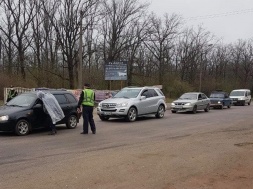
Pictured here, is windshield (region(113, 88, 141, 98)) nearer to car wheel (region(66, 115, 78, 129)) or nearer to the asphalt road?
car wheel (region(66, 115, 78, 129))

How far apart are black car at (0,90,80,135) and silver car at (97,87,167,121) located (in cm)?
356

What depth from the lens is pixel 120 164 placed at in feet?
25.1

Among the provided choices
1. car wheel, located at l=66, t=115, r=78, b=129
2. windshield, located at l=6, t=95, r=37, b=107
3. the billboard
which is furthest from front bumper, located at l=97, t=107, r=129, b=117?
the billboard

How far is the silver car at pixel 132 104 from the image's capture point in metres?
17.4

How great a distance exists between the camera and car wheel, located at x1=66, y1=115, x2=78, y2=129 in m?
14.2

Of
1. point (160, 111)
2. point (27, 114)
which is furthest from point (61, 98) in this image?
point (160, 111)

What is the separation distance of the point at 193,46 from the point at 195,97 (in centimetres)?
4500

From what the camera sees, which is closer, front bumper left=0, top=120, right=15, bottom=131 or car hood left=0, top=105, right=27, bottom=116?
front bumper left=0, top=120, right=15, bottom=131

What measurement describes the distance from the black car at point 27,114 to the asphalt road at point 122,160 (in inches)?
13.9

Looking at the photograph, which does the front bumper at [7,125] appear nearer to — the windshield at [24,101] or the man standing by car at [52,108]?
the windshield at [24,101]

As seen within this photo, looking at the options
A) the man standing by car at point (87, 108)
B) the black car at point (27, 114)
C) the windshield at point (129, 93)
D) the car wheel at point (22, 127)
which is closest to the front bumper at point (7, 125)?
the black car at point (27, 114)

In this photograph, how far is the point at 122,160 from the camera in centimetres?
807

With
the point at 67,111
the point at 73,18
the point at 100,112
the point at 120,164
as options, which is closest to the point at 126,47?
the point at 73,18

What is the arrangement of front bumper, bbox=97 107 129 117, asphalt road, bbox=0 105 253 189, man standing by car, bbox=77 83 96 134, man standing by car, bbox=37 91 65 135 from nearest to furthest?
asphalt road, bbox=0 105 253 189, man standing by car, bbox=37 91 65 135, man standing by car, bbox=77 83 96 134, front bumper, bbox=97 107 129 117
